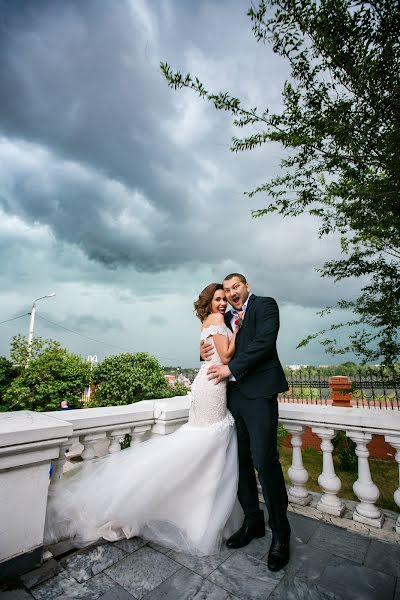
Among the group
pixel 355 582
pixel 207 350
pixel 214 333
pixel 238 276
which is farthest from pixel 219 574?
pixel 238 276

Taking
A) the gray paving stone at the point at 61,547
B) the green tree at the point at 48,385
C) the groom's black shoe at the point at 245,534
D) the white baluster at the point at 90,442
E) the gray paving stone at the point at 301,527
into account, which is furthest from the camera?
the green tree at the point at 48,385

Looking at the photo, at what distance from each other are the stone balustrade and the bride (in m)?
0.27

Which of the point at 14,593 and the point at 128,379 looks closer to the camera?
the point at 14,593

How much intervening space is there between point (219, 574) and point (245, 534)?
42 cm

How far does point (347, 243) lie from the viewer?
493cm

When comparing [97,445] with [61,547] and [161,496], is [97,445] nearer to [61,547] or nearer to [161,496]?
[61,547]

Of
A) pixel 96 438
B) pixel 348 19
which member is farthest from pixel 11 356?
pixel 348 19

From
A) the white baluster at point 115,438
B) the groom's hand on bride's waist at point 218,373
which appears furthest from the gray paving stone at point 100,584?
the groom's hand on bride's waist at point 218,373

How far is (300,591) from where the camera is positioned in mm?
1783

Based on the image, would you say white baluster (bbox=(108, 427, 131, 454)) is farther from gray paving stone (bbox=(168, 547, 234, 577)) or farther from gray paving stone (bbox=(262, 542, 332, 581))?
gray paving stone (bbox=(262, 542, 332, 581))

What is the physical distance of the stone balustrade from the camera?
1862mm

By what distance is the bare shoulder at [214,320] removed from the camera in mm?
2826

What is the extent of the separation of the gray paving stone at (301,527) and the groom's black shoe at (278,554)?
0.28 meters

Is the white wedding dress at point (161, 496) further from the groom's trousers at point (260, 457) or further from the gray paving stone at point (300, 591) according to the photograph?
the gray paving stone at point (300, 591)
